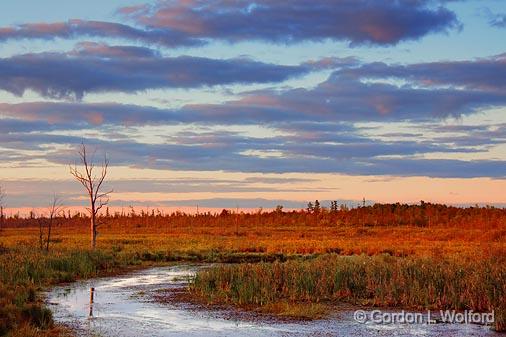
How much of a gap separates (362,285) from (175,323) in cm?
744

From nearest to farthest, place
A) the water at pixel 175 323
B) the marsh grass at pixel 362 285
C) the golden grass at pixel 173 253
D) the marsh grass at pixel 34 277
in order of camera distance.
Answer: the marsh grass at pixel 34 277 < the water at pixel 175 323 < the marsh grass at pixel 362 285 < the golden grass at pixel 173 253

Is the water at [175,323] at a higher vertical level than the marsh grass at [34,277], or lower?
lower

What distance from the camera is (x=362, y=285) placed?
24031 millimetres

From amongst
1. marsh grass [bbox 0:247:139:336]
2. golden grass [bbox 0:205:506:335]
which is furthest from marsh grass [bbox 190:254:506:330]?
marsh grass [bbox 0:247:139:336]

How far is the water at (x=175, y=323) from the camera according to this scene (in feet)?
57.9

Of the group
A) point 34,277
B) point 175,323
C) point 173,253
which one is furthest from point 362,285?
point 173,253

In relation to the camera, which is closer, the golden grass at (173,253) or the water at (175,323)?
the water at (175,323)

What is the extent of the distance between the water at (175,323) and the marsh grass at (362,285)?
170cm

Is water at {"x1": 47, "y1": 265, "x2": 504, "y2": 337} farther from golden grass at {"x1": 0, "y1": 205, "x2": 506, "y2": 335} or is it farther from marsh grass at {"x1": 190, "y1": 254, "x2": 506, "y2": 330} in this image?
marsh grass at {"x1": 190, "y1": 254, "x2": 506, "y2": 330}

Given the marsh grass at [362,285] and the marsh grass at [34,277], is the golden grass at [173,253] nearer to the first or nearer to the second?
the marsh grass at [34,277]

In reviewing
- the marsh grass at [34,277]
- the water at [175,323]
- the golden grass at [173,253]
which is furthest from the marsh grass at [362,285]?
the marsh grass at [34,277]

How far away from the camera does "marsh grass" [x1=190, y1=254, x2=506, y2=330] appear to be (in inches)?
835

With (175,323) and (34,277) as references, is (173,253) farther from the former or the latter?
(175,323)

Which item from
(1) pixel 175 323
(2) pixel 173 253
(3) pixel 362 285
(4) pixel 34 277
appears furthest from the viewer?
(2) pixel 173 253
